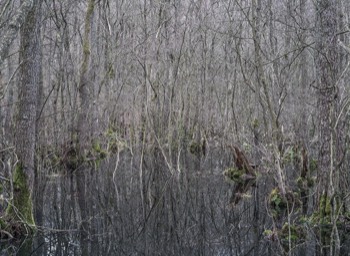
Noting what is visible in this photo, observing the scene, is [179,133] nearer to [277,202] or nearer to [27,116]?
[277,202]

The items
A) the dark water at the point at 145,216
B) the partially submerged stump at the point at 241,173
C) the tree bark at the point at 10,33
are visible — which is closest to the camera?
the tree bark at the point at 10,33

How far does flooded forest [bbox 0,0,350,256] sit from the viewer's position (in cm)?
713

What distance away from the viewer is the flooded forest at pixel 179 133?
23.4ft

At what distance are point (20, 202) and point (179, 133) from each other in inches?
295

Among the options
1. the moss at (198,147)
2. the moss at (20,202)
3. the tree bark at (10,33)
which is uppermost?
the tree bark at (10,33)

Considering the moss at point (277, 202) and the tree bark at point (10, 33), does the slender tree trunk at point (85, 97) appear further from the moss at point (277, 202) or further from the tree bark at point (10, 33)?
the tree bark at point (10, 33)

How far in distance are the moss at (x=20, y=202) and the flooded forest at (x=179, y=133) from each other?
0.02 meters

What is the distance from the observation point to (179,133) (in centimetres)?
1460

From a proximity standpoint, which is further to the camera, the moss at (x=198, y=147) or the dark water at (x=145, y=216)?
the moss at (x=198, y=147)

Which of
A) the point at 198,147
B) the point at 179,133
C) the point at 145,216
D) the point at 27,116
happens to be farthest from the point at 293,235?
the point at 198,147

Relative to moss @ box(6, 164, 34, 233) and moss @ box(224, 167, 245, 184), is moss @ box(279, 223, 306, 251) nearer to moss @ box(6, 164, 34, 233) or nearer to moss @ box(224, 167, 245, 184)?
moss @ box(6, 164, 34, 233)

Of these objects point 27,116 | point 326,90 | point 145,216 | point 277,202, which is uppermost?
point 326,90

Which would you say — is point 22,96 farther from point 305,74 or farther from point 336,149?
point 305,74

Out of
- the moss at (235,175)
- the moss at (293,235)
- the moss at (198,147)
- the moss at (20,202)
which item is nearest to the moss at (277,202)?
the moss at (293,235)
